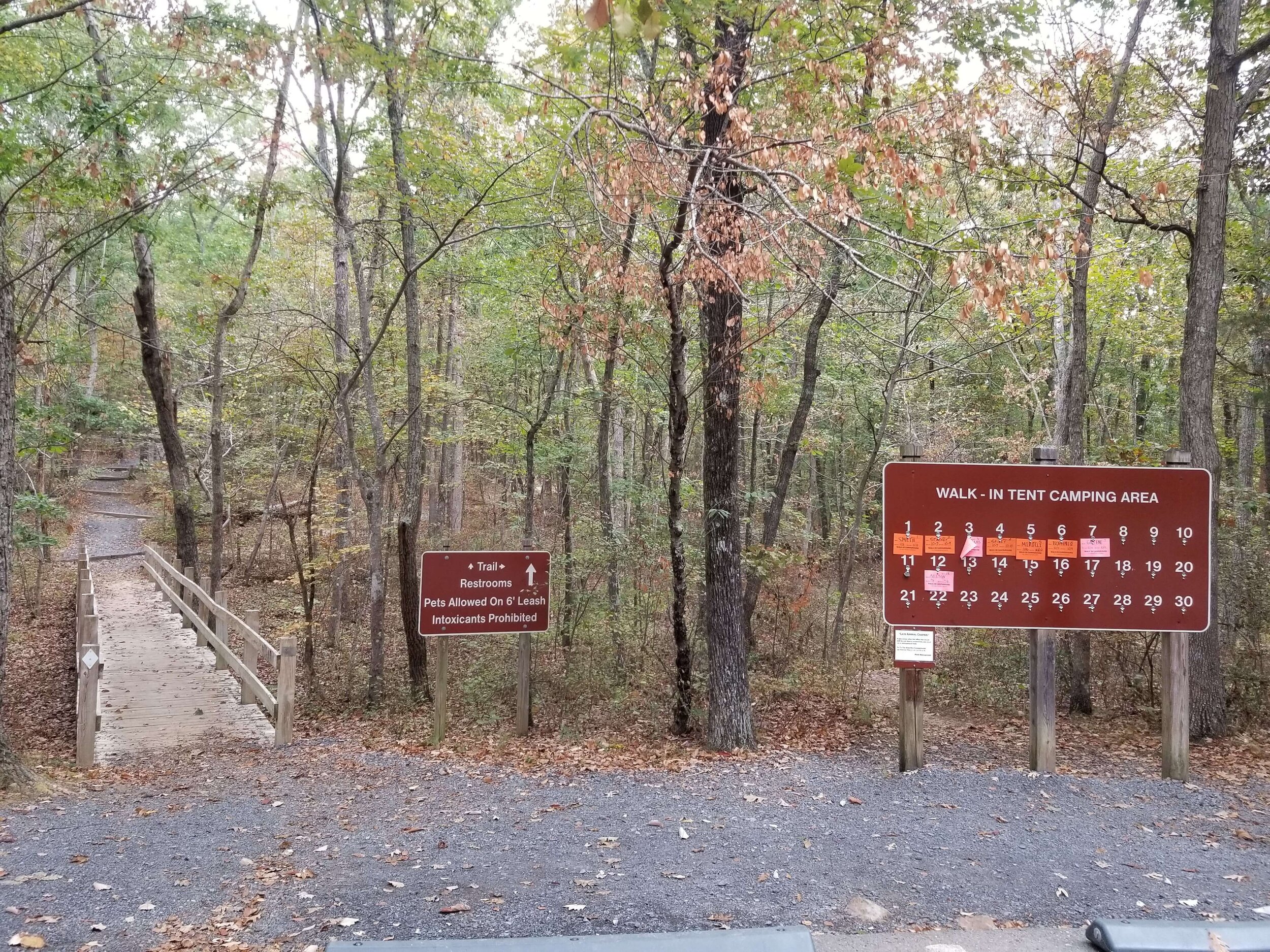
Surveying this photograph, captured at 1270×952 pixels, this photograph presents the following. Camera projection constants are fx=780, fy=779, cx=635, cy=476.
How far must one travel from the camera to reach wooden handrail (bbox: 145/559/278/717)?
866cm

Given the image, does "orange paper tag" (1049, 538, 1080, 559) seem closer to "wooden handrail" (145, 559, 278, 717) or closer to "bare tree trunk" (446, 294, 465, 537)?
"wooden handrail" (145, 559, 278, 717)

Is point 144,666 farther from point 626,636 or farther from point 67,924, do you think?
point 67,924

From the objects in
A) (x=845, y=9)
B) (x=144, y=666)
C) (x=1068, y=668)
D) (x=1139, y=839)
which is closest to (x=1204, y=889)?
(x=1139, y=839)

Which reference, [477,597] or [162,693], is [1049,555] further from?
[162,693]

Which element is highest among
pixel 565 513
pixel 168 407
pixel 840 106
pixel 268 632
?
pixel 840 106

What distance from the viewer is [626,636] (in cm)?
1194

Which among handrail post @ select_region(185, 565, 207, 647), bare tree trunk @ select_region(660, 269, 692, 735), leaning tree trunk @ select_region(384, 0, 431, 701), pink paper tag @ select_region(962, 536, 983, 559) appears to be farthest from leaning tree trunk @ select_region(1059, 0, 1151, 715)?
handrail post @ select_region(185, 565, 207, 647)

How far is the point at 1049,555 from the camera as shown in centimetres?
625

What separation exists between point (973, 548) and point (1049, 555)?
0.60 metres

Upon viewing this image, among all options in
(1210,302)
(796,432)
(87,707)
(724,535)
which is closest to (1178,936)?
(724,535)

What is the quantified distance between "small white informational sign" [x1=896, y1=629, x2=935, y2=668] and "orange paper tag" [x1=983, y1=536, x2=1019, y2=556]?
80 cm

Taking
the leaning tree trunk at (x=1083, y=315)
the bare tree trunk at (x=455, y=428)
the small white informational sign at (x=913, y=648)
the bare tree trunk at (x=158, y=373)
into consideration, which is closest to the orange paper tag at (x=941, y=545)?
the small white informational sign at (x=913, y=648)

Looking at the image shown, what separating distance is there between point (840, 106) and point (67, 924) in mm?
6183

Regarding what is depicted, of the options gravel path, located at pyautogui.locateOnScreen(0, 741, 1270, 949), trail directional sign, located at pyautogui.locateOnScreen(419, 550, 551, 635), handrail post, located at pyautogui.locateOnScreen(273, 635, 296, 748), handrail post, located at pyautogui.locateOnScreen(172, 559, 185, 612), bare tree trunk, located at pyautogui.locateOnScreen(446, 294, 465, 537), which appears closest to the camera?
gravel path, located at pyautogui.locateOnScreen(0, 741, 1270, 949)
